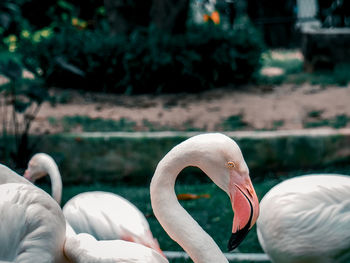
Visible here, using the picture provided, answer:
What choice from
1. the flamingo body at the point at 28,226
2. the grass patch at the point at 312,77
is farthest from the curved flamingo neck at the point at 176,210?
the grass patch at the point at 312,77

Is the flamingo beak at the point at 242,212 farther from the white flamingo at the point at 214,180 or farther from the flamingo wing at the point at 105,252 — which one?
the flamingo wing at the point at 105,252

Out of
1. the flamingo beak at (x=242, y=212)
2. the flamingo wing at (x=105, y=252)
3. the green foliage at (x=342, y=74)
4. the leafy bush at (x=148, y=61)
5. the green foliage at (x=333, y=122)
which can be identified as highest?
the flamingo beak at (x=242, y=212)

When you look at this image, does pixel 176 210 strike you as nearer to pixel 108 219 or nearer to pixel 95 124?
pixel 108 219

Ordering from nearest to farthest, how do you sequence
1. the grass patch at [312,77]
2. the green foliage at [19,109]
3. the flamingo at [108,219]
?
1. the flamingo at [108,219]
2. the green foliage at [19,109]
3. the grass patch at [312,77]

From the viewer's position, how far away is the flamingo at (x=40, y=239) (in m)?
2.05

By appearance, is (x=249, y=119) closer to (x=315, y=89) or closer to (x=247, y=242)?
(x=315, y=89)

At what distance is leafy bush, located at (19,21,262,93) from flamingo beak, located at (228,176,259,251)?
5.28m

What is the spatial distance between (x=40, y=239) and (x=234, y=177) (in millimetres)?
740

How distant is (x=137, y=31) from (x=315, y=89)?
101 inches

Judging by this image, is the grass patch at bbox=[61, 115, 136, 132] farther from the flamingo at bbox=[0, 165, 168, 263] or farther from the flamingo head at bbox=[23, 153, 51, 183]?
→ the flamingo at bbox=[0, 165, 168, 263]

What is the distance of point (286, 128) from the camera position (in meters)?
5.76

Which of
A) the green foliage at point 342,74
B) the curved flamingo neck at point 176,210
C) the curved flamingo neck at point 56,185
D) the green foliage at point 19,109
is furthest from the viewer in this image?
the green foliage at point 342,74

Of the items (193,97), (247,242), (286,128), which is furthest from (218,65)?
(247,242)

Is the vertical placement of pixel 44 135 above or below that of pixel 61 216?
below
